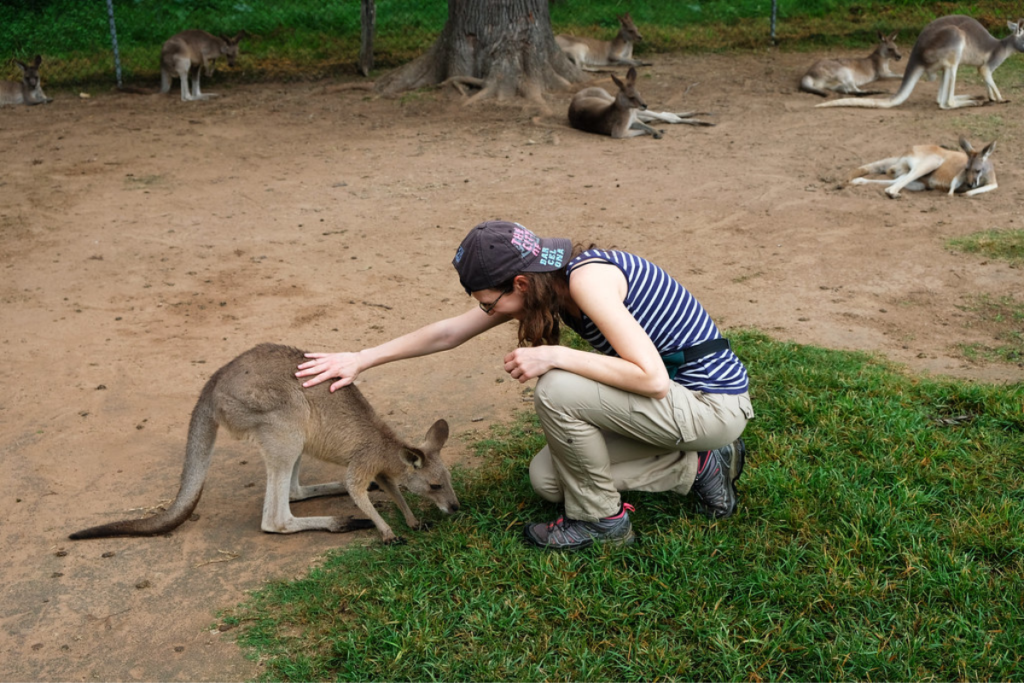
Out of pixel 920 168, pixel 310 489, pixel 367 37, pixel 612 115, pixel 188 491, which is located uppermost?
pixel 367 37

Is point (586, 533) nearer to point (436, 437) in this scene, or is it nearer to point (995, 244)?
point (436, 437)

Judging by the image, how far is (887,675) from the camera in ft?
7.92

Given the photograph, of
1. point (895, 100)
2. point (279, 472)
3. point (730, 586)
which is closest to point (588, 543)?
point (730, 586)

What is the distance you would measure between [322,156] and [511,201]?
2143mm

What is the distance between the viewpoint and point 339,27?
41.8ft

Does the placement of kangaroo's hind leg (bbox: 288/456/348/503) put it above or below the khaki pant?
below

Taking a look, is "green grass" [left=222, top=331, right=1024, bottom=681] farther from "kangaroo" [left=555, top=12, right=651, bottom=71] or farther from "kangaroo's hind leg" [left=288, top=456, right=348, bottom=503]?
"kangaroo" [left=555, top=12, right=651, bottom=71]

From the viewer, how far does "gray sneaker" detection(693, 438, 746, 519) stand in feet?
10.0

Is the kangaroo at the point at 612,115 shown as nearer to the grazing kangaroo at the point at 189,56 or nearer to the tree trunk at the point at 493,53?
the tree trunk at the point at 493,53

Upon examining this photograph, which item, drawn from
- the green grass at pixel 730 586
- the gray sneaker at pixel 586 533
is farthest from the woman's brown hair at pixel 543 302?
the green grass at pixel 730 586

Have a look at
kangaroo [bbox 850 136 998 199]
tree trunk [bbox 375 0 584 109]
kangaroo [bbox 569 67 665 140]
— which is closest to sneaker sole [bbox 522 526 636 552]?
kangaroo [bbox 850 136 998 199]

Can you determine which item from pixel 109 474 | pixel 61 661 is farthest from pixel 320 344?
pixel 61 661

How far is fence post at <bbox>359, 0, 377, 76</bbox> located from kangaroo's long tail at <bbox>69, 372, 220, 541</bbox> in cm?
854

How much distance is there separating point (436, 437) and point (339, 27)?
35.0 feet
